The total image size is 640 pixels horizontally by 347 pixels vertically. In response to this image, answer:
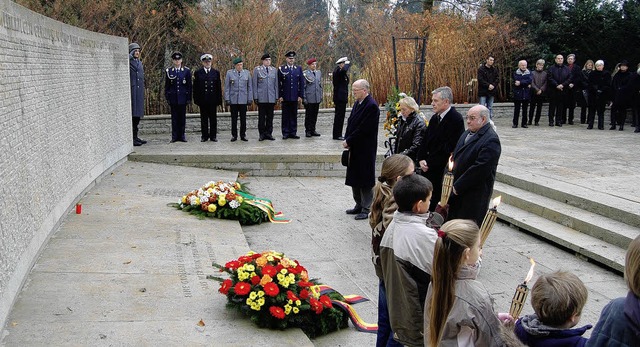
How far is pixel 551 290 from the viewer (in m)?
2.91

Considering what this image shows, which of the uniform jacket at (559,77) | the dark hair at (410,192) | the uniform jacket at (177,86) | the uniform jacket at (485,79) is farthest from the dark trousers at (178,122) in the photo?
the dark hair at (410,192)

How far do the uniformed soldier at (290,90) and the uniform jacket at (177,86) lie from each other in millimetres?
2103

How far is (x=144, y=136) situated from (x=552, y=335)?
1350 centimetres

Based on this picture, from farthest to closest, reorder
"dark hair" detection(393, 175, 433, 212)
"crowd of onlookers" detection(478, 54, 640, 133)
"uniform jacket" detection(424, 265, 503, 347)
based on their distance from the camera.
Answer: "crowd of onlookers" detection(478, 54, 640, 133) < "dark hair" detection(393, 175, 433, 212) < "uniform jacket" detection(424, 265, 503, 347)

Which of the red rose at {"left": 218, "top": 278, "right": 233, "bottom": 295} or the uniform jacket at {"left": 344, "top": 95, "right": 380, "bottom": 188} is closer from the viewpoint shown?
the red rose at {"left": 218, "top": 278, "right": 233, "bottom": 295}

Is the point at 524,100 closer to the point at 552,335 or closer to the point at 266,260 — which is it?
the point at 266,260

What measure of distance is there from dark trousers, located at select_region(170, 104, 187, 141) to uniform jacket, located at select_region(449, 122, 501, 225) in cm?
865

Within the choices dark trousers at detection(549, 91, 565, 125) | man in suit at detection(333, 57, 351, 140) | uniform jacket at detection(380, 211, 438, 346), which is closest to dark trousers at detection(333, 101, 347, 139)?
man in suit at detection(333, 57, 351, 140)

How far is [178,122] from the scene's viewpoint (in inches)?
562

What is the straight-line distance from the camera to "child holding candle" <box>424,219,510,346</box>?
3.09 metres

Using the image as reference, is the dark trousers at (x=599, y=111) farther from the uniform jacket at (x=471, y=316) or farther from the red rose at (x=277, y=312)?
the uniform jacket at (x=471, y=316)

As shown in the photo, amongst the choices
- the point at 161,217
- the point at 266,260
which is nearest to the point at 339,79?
the point at 161,217

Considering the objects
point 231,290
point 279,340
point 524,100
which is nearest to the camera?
point 279,340

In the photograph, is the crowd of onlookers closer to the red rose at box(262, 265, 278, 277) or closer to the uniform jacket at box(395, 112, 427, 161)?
the uniform jacket at box(395, 112, 427, 161)
